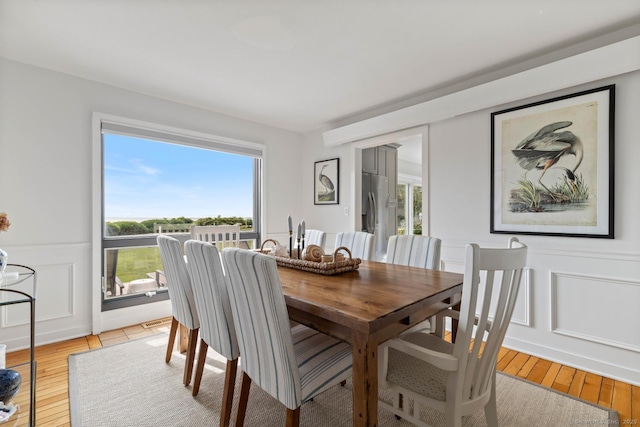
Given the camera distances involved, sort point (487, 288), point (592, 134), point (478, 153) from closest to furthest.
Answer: point (487, 288), point (592, 134), point (478, 153)

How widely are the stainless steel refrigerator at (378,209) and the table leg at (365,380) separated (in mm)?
3111

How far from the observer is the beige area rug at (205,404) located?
165 cm

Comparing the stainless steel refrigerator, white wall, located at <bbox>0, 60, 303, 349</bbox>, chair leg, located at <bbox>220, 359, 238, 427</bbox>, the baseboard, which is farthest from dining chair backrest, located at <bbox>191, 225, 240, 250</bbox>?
the baseboard

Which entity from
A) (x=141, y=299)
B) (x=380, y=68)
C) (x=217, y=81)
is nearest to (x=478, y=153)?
(x=380, y=68)

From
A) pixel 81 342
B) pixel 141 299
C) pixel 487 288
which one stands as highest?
pixel 487 288

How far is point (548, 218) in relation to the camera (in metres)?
2.33

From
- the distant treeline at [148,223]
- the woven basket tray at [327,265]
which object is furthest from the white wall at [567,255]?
the distant treeline at [148,223]

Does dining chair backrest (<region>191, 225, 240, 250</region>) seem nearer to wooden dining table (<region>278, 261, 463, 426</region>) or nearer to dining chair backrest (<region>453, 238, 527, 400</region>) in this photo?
wooden dining table (<region>278, 261, 463, 426</region>)

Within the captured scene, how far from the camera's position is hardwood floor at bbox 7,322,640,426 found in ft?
5.67

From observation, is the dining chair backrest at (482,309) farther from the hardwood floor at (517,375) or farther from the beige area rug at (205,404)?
the hardwood floor at (517,375)

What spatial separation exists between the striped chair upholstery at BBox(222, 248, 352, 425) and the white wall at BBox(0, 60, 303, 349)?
2.27m

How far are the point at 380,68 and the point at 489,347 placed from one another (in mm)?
2213

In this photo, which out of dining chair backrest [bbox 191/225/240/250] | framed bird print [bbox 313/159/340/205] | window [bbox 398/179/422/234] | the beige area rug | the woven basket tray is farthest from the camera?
window [bbox 398/179/422/234]

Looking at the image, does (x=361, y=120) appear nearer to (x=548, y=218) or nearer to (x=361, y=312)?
(x=548, y=218)
